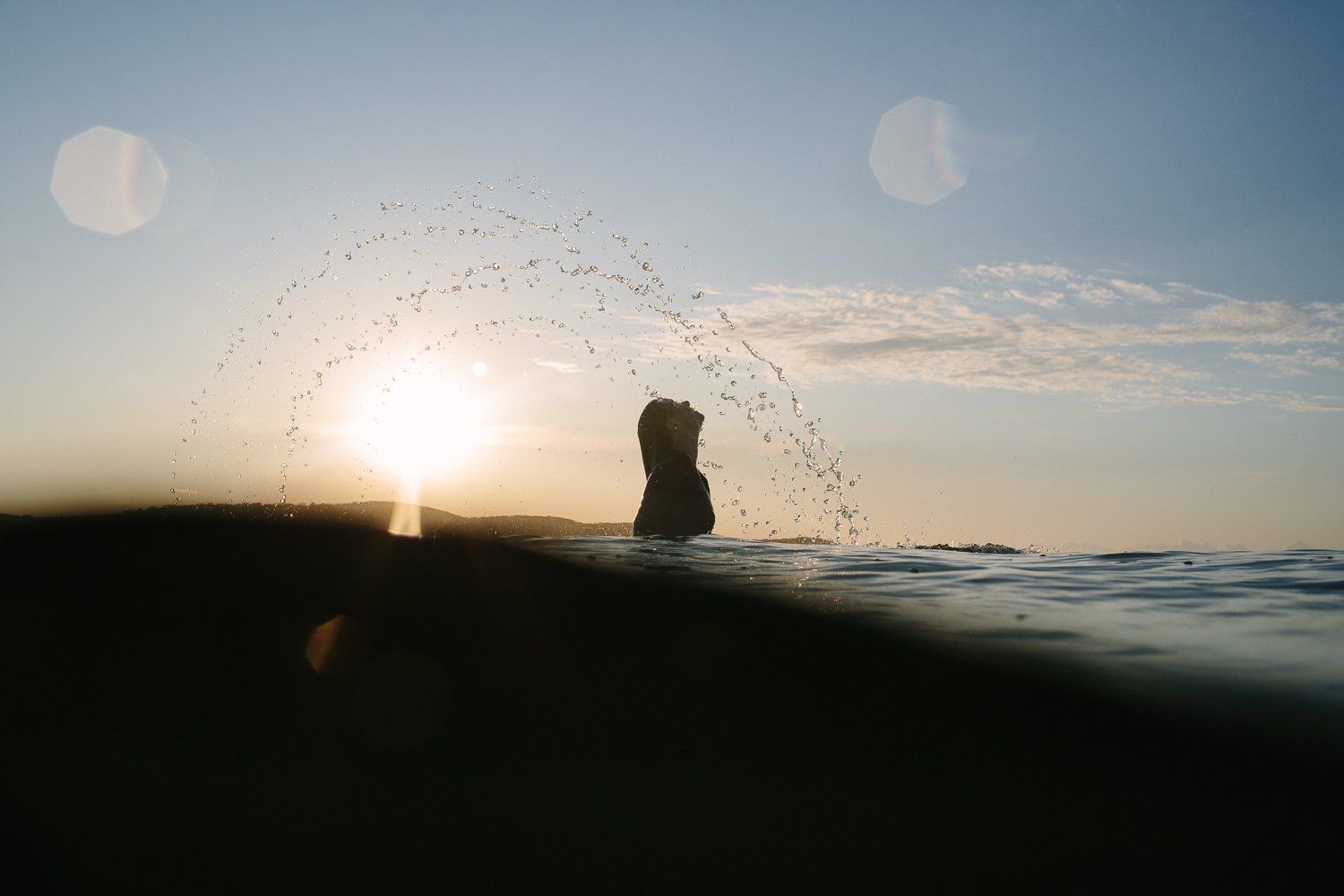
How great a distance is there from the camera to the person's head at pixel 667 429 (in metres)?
13.4

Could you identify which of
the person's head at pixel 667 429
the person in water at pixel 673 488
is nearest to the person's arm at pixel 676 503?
the person in water at pixel 673 488

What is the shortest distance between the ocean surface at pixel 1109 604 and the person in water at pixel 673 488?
1.63 meters

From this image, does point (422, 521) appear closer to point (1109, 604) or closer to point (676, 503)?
point (676, 503)

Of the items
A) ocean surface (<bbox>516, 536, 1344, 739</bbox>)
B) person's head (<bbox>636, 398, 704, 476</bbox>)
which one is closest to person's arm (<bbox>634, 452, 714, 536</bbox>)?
person's head (<bbox>636, 398, 704, 476</bbox>)

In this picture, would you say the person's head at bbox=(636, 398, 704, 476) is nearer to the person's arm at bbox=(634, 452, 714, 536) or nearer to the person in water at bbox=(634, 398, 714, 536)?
the person in water at bbox=(634, 398, 714, 536)

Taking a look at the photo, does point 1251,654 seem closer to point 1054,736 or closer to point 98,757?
point 1054,736

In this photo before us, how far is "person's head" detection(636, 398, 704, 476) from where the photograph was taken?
43.9ft

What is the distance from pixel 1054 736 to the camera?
3.81 m

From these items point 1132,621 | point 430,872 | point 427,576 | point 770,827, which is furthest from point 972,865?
point 427,576

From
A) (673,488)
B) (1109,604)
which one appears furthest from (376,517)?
(1109,604)

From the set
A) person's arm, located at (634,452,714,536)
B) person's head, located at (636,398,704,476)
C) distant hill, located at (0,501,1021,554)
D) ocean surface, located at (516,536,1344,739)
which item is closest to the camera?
ocean surface, located at (516,536,1344,739)

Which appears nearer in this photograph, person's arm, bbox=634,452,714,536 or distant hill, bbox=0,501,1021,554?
distant hill, bbox=0,501,1021,554

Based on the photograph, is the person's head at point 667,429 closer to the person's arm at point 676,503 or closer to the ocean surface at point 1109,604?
the person's arm at point 676,503

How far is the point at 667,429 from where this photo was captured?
1340cm
